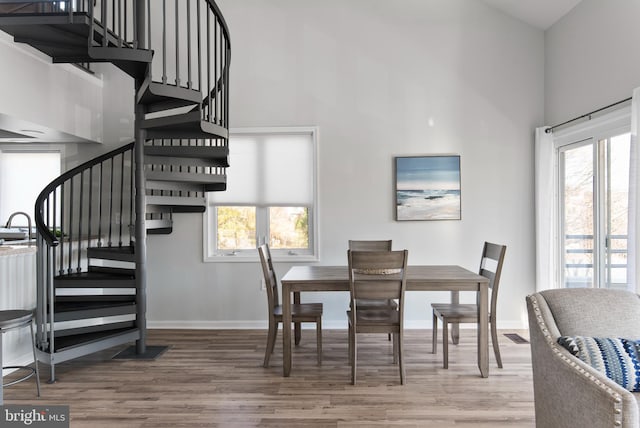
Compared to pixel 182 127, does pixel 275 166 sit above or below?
below

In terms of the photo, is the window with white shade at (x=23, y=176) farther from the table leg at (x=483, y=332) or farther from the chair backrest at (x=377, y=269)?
the table leg at (x=483, y=332)

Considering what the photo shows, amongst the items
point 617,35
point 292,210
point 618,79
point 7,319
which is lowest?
point 7,319

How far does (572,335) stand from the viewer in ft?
6.81

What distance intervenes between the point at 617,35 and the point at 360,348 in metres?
3.61

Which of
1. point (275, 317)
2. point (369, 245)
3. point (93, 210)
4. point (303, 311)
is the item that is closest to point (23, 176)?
point (93, 210)

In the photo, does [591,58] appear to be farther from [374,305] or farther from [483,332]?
[374,305]

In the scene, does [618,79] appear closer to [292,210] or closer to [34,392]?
[292,210]

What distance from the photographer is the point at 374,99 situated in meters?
4.71

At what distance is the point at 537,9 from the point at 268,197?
3.67m

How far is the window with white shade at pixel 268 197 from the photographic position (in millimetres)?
4773

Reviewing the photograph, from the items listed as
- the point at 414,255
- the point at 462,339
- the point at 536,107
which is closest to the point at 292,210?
the point at 414,255

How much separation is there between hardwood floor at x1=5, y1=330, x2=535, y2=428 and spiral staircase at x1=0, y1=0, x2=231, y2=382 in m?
0.42

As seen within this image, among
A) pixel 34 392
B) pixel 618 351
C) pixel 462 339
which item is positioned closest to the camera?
pixel 618 351

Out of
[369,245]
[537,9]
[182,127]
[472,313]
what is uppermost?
[537,9]
